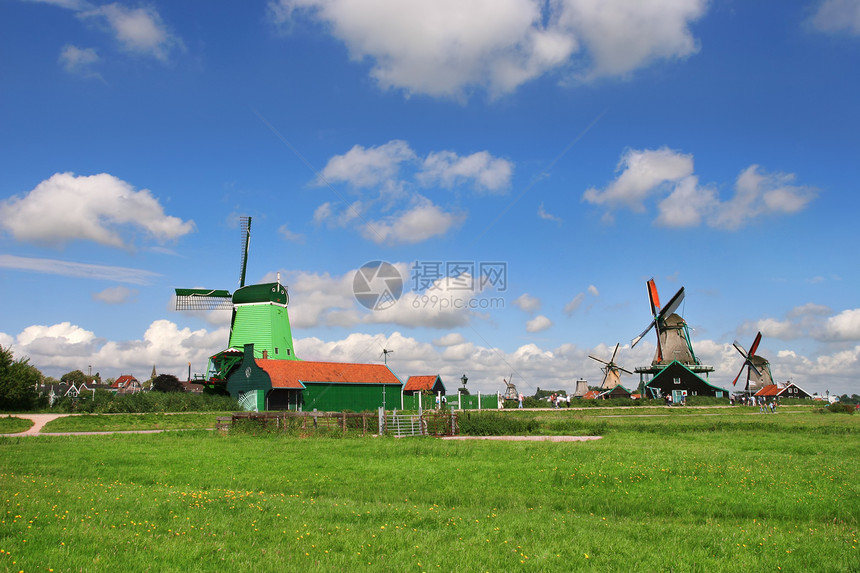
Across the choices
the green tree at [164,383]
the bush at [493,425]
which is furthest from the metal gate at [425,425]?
the green tree at [164,383]

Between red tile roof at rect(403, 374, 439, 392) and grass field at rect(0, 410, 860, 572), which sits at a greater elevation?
red tile roof at rect(403, 374, 439, 392)

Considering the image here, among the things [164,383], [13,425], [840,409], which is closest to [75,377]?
[164,383]

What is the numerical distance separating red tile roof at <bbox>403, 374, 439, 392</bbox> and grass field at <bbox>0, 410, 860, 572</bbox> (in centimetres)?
4382

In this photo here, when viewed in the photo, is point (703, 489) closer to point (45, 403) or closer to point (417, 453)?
point (417, 453)

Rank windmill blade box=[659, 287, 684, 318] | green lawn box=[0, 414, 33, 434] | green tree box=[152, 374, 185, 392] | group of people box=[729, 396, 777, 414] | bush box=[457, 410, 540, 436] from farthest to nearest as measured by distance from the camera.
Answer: windmill blade box=[659, 287, 684, 318]
green tree box=[152, 374, 185, 392]
group of people box=[729, 396, 777, 414]
green lawn box=[0, 414, 33, 434]
bush box=[457, 410, 540, 436]

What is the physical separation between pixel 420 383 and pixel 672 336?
32.2 m

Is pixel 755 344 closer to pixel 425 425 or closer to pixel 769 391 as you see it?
pixel 769 391

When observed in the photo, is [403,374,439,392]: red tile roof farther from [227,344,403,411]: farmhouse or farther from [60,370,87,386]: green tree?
[60,370,87,386]: green tree

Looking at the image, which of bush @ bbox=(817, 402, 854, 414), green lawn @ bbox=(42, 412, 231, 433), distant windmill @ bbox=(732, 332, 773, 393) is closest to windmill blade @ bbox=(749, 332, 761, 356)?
distant windmill @ bbox=(732, 332, 773, 393)

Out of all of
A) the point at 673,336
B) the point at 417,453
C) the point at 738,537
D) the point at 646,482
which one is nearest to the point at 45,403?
the point at 417,453

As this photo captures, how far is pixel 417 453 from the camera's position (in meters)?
20.0

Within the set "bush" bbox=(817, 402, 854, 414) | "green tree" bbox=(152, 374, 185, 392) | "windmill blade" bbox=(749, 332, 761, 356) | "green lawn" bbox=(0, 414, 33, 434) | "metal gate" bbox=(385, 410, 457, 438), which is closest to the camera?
"metal gate" bbox=(385, 410, 457, 438)

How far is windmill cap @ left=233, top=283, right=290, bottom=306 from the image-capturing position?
2131 inches

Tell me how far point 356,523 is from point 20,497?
20.9 feet
